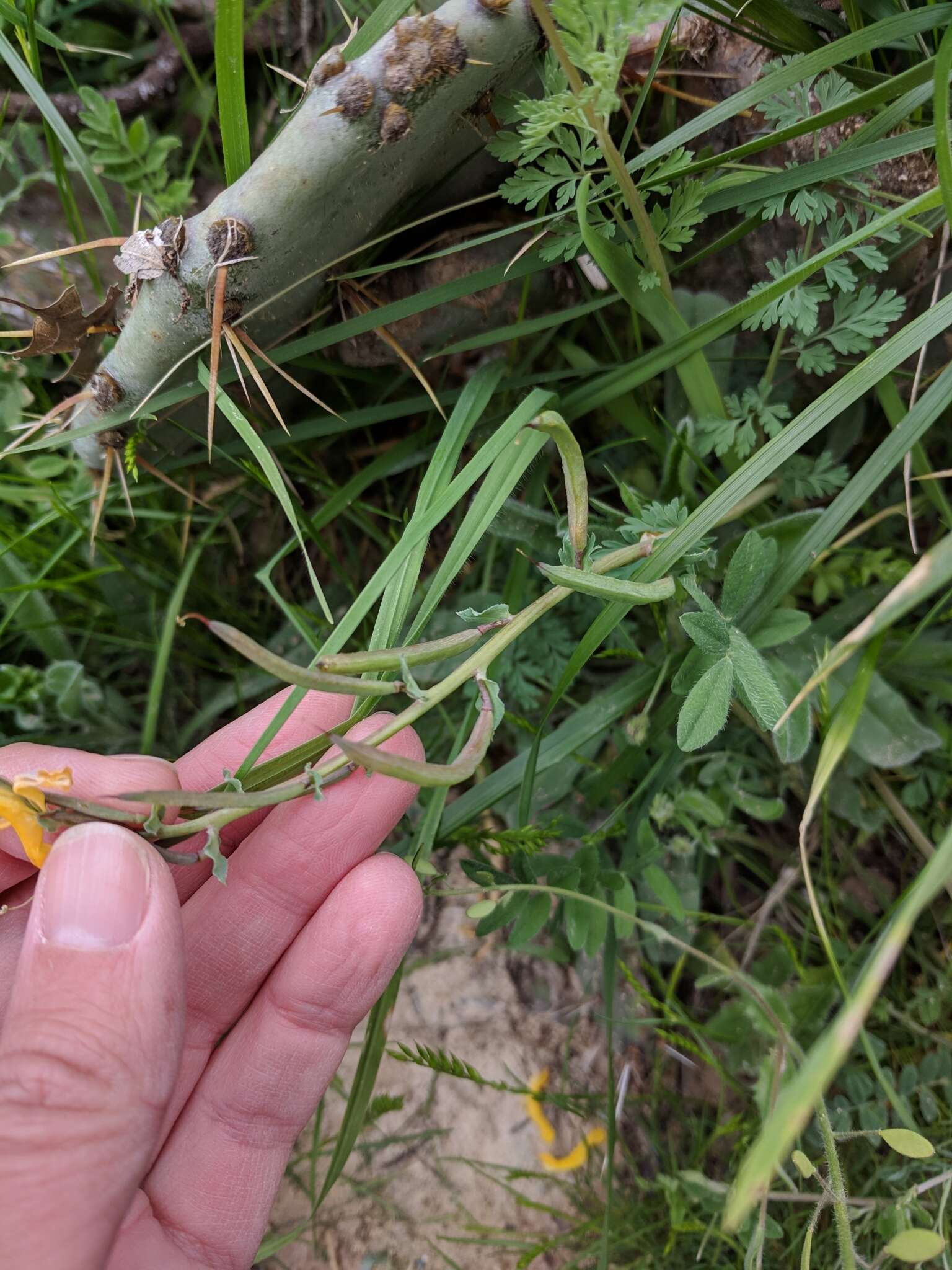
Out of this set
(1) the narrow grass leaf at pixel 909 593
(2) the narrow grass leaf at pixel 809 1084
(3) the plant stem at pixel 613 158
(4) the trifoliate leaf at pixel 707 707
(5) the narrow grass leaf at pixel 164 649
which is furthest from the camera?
(5) the narrow grass leaf at pixel 164 649

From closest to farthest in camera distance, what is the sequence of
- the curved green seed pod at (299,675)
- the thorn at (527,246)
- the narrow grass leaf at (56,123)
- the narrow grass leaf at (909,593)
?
the narrow grass leaf at (909,593) → the curved green seed pod at (299,675) → the thorn at (527,246) → the narrow grass leaf at (56,123)

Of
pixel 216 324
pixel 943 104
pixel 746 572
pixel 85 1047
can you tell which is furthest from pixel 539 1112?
pixel 943 104

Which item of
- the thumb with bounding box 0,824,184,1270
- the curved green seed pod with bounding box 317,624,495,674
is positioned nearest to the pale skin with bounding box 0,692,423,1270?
the thumb with bounding box 0,824,184,1270

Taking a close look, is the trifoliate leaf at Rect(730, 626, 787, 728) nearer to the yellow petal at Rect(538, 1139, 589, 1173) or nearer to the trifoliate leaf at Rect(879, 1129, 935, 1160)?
the trifoliate leaf at Rect(879, 1129, 935, 1160)

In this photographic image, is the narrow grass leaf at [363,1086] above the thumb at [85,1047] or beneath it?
beneath

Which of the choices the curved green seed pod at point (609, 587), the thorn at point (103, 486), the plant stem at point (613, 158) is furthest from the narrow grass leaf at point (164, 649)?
the plant stem at point (613, 158)

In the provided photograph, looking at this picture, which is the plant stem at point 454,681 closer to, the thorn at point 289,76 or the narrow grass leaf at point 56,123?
the thorn at point 289,76
